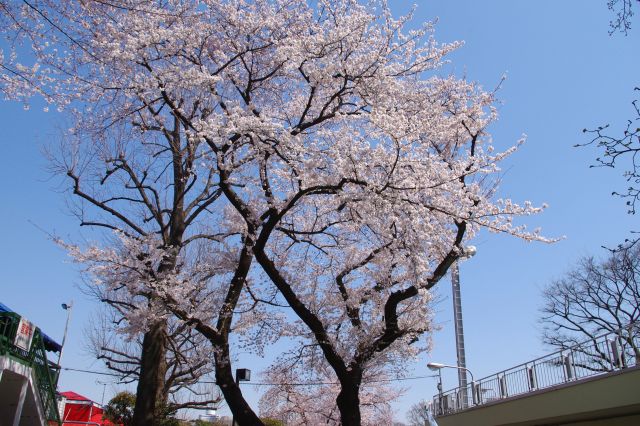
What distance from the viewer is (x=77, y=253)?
12.2 m

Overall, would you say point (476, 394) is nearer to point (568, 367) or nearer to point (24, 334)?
point (568, 367)

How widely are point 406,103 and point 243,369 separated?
6.82 metres

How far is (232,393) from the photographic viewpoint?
11109mm

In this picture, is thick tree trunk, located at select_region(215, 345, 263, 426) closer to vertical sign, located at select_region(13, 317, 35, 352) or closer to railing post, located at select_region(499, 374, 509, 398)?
vertical sign, located at select_region(13, 317, 35, 352)

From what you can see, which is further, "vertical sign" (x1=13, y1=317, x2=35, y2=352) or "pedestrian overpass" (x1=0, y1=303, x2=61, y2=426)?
"vertical sign" (x1=13, y1=317, x2=35, y2=352)

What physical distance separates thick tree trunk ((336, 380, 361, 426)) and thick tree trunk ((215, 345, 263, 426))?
1692mm

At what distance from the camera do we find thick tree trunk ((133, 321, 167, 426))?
39.5 feet

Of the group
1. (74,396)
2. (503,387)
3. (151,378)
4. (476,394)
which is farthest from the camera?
(74,396)

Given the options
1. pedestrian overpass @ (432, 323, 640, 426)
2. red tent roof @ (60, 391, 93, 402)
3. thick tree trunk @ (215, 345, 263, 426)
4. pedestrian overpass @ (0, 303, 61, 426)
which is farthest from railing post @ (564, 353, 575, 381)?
red tent roof @ (60, 391, 93, 402)

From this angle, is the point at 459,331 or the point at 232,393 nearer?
the point at 232,393

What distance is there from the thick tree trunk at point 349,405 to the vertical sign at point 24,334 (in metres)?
6.34

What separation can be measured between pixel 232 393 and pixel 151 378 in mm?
2475

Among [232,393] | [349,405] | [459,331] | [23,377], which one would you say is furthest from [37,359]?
[459,331]

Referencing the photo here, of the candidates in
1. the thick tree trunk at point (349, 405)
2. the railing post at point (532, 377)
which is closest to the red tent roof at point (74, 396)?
the thick tree trunk at point (349, 405)
